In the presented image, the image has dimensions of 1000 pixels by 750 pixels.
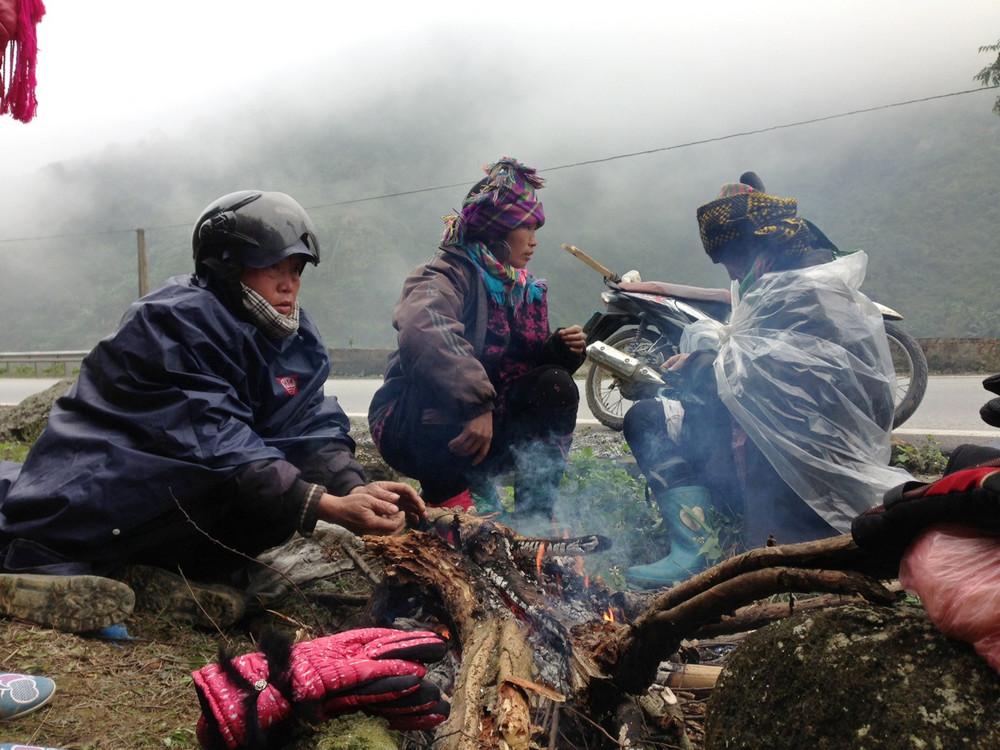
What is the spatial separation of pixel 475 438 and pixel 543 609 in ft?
4.65

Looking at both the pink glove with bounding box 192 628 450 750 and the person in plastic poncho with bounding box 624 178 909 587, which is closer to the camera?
the pink glove with bounding box 192 628 450 750

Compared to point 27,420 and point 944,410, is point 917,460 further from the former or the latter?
point 27,420

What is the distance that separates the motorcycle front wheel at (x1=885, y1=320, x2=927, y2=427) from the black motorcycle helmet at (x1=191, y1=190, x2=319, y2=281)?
16.1 feet

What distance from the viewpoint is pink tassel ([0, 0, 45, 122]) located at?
88.1 inches

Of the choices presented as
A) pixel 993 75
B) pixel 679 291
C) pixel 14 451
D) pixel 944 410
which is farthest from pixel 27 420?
pixel 993 75

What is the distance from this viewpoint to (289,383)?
2.92 metres

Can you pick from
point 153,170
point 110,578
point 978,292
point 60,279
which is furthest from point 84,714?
point 153,170

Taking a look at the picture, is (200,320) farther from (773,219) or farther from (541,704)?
(773,219)

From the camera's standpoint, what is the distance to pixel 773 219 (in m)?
3.58

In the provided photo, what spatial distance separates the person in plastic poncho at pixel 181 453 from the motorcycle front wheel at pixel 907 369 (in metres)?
4.75

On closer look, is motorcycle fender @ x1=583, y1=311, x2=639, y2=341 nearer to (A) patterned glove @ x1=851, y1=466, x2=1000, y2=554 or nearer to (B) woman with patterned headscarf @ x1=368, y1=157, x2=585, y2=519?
(B) woman with patterned headscarf @ x1=368, y1=157, x2=585, y2=519

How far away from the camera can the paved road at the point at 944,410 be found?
623 cm

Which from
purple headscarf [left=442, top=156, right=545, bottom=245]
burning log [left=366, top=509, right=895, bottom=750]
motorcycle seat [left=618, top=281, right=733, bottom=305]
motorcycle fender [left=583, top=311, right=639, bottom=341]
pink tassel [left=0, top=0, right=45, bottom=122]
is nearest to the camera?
burning log [left=366, top=509, right=895, bottom=750]

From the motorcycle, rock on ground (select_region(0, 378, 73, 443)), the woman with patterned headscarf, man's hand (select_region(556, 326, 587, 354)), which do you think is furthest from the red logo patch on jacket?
rock on ground (select_region(0, 378, 73, 443))
